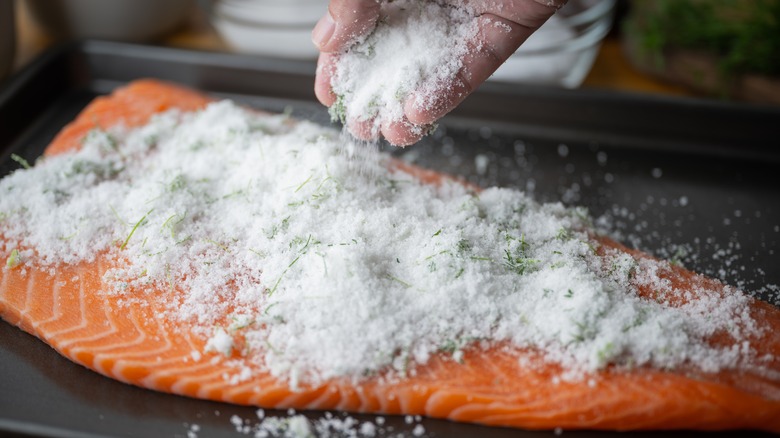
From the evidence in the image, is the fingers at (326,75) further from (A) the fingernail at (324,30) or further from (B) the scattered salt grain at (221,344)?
(B) the scattered salt grain at (221,344)

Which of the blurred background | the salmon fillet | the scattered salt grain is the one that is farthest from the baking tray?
the scattered salt grain

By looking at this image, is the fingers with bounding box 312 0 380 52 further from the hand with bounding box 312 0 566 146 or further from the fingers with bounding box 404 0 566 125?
the fingers with bounding box 404 0 566 125

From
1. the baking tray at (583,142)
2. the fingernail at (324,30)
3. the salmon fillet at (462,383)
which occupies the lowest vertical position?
the baking tray at (583,142)

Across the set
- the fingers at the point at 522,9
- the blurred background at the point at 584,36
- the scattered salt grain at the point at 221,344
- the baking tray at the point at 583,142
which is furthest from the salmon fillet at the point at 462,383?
A: the blurred background at the point at 584,36

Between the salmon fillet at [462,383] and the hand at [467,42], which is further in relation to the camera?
the hand at [467,42]

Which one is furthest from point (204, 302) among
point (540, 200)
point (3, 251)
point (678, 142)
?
point (678, 142)

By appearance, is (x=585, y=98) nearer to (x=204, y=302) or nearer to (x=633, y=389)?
(x=633, y=389)

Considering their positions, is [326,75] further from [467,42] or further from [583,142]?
[583,142]
